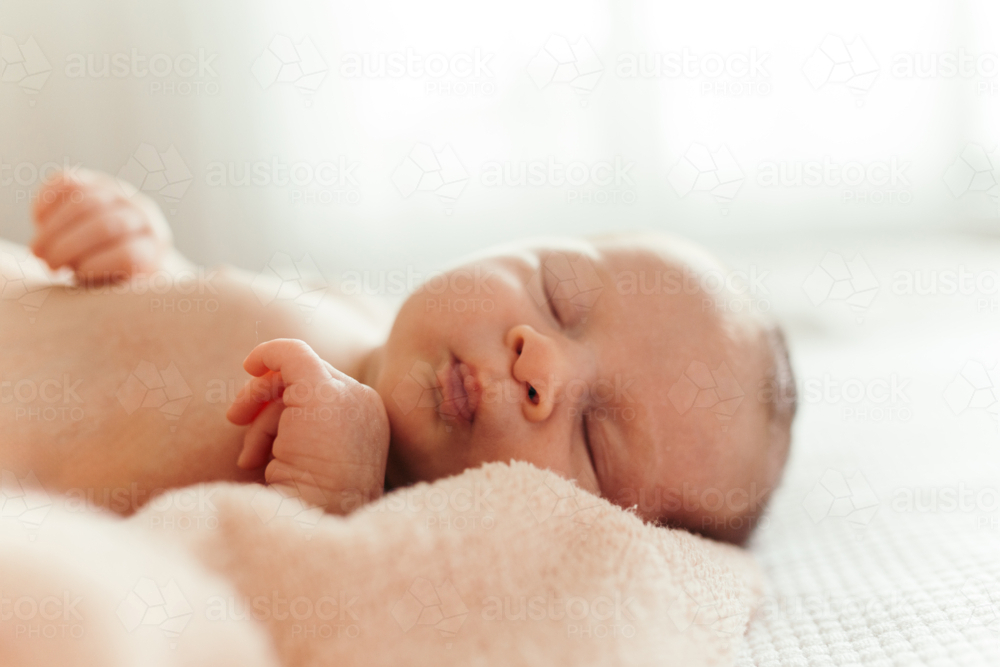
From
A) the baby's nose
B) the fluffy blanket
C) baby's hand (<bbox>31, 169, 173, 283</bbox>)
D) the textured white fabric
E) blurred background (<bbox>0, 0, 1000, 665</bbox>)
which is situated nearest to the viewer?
the fluffy blanket

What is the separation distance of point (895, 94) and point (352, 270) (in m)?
1.47

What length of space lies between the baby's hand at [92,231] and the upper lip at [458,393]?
532 mm

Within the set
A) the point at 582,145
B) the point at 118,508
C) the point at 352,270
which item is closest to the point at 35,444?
the point at 118,508

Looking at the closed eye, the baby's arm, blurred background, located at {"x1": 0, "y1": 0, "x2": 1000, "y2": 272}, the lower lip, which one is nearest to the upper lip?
the lower lip

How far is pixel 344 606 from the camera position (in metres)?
0.51

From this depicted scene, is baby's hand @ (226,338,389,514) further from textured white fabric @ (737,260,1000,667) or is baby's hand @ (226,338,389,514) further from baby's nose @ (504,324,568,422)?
textured white fabric @ (737,260,1000,667)

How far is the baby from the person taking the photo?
28.6 inches

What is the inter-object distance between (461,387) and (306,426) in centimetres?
19

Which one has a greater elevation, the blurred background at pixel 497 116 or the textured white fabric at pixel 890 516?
the blurred background at pixel 497 116

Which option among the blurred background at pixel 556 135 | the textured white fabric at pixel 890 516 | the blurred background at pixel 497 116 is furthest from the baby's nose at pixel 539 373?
the blurred background at pixel 497 116

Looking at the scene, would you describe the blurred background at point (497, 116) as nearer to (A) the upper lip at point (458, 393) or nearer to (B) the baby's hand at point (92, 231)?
(B) the baby's hand at point (92, 231)

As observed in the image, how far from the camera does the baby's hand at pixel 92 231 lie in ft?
3.27

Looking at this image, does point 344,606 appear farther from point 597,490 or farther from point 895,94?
point 895,94

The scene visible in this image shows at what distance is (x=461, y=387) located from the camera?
31.9 inches
